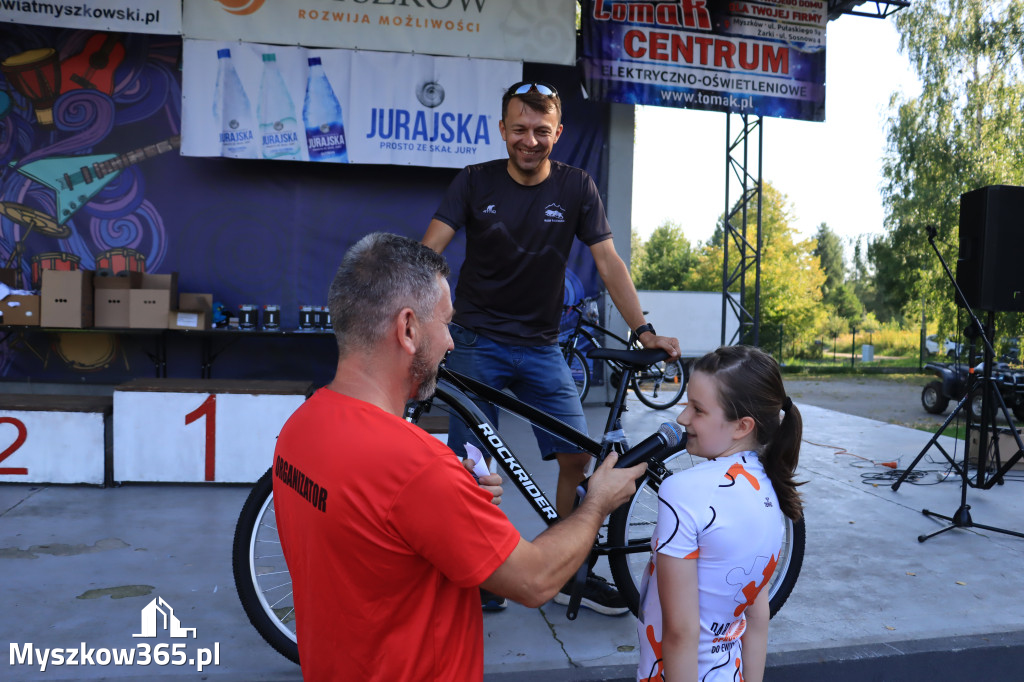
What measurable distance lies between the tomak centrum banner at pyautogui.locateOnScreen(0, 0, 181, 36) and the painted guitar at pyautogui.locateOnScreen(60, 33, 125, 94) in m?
0.54

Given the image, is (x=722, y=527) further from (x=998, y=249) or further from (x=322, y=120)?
(x=322, y=120)

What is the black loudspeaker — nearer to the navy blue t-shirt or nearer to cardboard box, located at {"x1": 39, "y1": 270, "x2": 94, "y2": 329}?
the navy blue t-shirt

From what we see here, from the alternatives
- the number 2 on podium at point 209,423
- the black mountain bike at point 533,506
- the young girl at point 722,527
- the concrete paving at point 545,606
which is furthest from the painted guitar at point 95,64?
the young girl at point 722,527

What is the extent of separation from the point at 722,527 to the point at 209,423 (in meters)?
3.82

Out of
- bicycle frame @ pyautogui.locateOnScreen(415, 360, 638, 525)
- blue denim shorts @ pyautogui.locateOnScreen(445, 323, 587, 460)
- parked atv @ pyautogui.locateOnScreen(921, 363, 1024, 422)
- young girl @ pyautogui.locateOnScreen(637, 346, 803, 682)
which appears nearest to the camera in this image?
young girl @ pyautogui.locateOnScreen(637, 346, 803, 682)

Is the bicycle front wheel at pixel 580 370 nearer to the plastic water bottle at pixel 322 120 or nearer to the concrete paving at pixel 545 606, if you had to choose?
the plastic water bottle at pixel 322 120

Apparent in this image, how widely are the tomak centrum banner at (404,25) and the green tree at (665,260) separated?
139 ft

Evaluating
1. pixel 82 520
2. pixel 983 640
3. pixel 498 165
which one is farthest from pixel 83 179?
pixel 983 640

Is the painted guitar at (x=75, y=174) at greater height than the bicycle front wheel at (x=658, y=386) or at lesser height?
greater

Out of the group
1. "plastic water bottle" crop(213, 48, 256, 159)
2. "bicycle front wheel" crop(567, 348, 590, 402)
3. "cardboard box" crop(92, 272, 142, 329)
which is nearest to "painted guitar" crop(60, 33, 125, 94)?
"plastic water bottle" crop(213, 48, 256, 159)

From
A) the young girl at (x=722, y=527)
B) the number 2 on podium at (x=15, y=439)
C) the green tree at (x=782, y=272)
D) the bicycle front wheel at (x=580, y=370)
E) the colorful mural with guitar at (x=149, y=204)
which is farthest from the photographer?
the green tree at (x=782, y=272)

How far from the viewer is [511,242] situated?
9.43 feet

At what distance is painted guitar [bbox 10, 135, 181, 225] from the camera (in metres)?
7.09

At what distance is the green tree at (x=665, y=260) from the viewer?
5141cm
